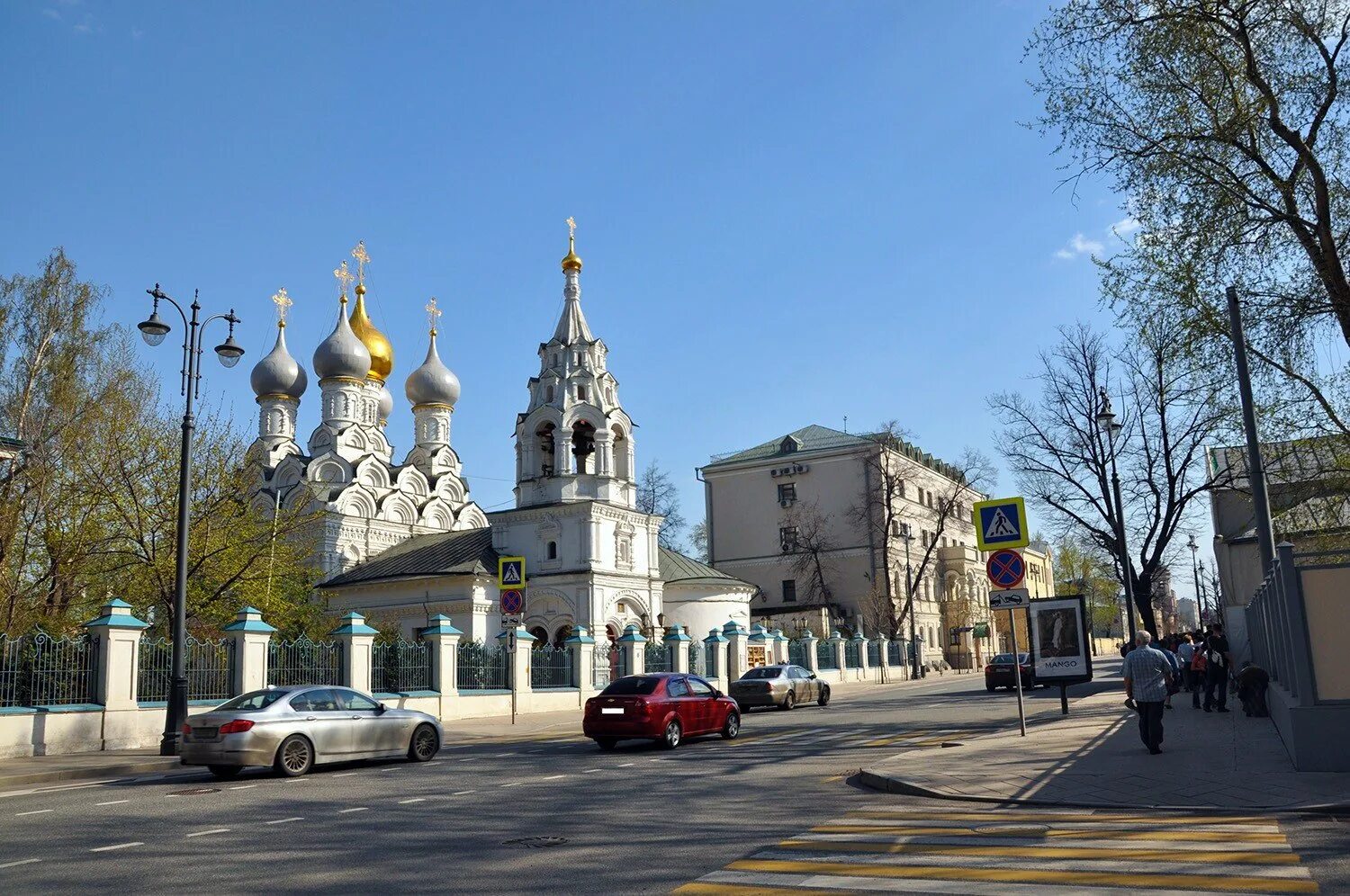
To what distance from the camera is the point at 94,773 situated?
15.9 m

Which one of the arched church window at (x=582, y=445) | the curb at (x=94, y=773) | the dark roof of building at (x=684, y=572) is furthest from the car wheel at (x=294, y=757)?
the dark roof of building at (x=684, y=572)

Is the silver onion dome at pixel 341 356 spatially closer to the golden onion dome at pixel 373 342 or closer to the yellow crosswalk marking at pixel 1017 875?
the golden onion dome at pixel 373 342

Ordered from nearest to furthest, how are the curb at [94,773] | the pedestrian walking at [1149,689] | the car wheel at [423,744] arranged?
the pedestrian walking at [1149,689], the curb at [94,773], the car wheel at [423,744]

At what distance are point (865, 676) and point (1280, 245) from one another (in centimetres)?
3768

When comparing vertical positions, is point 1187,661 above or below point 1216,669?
below

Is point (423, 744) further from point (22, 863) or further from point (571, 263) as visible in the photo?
point (571, 263)

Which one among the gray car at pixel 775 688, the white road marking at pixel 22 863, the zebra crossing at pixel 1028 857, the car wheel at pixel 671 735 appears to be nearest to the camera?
the zebra crossing at pixel 1028 857

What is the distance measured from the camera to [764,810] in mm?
10672

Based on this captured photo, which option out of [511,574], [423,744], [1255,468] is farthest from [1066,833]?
[511,574]

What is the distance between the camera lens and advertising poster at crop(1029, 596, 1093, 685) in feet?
86.7

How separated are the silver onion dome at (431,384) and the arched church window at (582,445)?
1874 centimetres

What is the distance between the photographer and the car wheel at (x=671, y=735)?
18562mm

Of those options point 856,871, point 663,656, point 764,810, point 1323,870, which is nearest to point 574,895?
point 856,871

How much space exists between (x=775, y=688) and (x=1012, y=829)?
21.1 meters
